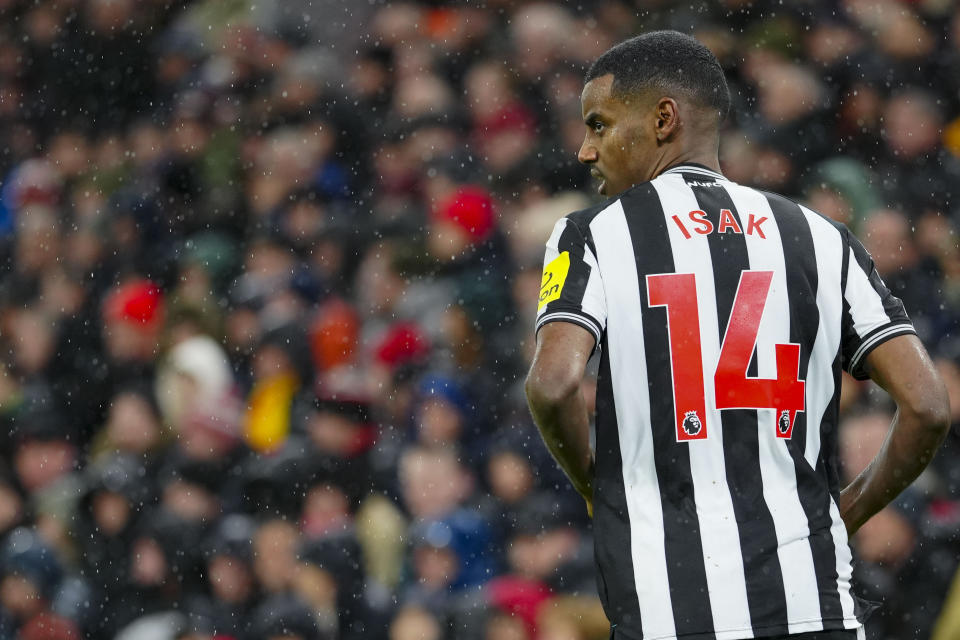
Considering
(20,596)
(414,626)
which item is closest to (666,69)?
(414,626)

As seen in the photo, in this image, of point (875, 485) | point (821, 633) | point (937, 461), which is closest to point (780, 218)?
point (875, 485)

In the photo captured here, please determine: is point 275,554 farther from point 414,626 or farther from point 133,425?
point 133,425

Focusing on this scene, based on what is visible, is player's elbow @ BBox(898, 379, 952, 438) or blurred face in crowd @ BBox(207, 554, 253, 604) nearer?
player's elbow @ BBox(898, 379, 952, 438)

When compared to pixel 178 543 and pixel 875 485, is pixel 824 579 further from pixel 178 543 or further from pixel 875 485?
pixel 178 543

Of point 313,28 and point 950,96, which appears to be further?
point 313,28

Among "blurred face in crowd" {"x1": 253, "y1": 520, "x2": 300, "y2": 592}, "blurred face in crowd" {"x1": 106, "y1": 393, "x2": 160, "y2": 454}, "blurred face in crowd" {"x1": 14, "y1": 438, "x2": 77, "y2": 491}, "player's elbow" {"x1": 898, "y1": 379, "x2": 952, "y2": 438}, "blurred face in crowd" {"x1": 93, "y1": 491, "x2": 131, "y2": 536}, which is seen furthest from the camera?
"blurred face in crowd" {"x1": 14, "y1": 438, "x2": 77, "y2": 491}

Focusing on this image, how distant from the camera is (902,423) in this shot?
2.07 m

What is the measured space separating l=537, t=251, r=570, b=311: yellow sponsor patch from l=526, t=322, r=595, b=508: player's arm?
5 centimetres

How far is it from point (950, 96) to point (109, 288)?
3.78 metres

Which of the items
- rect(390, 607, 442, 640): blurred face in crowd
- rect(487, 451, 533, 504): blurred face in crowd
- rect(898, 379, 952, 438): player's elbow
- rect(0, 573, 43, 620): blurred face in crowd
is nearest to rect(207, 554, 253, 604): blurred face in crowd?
rect(390, 607, 442, 640): blurred face in crowd

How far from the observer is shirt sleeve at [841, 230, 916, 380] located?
6.79 feet

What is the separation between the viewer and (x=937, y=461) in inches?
172

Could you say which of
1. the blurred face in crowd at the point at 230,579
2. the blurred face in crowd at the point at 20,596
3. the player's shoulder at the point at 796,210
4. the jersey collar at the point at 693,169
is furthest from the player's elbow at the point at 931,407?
the blurred face in crowd at the point at 20,596

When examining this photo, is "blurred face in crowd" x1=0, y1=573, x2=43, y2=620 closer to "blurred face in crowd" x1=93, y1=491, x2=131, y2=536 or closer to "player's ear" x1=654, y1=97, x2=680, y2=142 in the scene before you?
"blurred face in crowd" x1=93, y1=491, x2=131, y2=536
